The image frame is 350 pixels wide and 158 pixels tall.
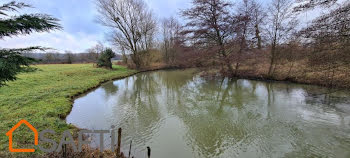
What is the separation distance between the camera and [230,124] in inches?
172

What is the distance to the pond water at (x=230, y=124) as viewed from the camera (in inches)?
125

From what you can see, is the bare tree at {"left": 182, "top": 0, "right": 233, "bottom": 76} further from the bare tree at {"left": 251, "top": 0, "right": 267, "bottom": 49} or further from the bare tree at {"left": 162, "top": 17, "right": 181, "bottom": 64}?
the bare tree at {"left": 162, "top": 17, "right": 181, "bottom": 64}

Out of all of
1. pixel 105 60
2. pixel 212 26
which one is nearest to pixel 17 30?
pixel 212 26

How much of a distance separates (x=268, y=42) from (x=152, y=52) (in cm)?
1803

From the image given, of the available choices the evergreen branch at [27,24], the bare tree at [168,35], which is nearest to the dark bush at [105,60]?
the bare tree at [168,35]

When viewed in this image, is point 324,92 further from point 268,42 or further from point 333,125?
point 268,42

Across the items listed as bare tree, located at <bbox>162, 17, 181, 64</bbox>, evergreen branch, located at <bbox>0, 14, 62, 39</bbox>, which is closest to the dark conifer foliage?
evergreen branch, located at <bbox>0, 14, 62, 39</bbox>

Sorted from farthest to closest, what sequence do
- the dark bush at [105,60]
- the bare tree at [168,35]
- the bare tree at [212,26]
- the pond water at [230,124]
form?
the bare tree at [168,35], the dark bush at [105,60], the bare tree at [212,26], the pond water at [230,124]

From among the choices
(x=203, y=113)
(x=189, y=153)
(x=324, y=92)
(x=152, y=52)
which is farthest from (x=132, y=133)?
(x=152, y=52)

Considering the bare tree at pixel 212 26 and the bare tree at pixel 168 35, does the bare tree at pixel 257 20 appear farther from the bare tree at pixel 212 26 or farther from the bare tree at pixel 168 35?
the bare tree at pixel 168 35

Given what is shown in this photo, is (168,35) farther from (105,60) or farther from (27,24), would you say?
(27,24)

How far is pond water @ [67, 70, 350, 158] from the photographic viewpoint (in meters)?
3.19

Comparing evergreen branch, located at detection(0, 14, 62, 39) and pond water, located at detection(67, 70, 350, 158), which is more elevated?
evergreen branch, located at detection(0, 14, 62, 39)

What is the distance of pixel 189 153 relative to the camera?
3121mm
